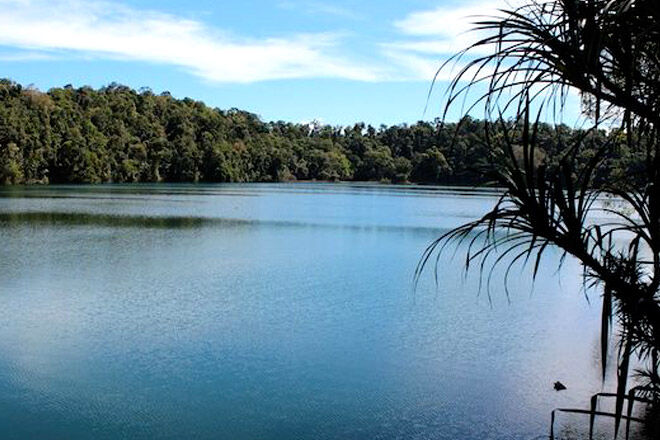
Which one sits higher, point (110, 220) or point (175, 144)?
point (175, 144)

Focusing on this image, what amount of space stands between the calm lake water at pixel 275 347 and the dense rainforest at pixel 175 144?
113 ft

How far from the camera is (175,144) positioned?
85.2m

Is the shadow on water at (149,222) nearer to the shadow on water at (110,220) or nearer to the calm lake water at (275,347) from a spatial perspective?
the shadow on water at (110,220)

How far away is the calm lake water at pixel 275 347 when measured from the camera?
21.0ft

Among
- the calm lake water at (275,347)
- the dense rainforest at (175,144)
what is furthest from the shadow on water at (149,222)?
the dense rainforest at (175,144)

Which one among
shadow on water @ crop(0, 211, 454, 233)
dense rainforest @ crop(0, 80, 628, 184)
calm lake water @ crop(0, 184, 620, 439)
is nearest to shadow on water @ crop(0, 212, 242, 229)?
shadow on water @ crop(0, 211, 454, 233)

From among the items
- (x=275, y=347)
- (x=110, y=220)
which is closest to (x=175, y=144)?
(x=110, y=220)

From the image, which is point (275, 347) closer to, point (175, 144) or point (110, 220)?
point (110, 220)

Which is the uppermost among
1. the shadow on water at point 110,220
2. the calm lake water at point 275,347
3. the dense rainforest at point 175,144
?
the dense rainforest at point 175,144

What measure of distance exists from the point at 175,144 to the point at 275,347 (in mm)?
79029

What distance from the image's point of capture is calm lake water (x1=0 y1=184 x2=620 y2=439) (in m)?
6.40

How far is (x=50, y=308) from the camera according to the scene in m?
10.7

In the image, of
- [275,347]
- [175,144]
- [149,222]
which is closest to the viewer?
[275,347]

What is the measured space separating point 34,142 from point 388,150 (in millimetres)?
58036
